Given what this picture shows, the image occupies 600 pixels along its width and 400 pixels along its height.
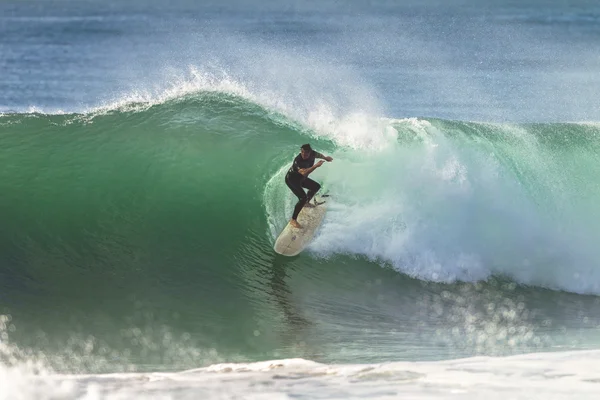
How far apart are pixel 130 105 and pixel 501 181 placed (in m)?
6.22

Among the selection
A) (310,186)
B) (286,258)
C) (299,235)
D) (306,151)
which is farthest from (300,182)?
(286,258)

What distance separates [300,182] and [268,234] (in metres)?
1.13

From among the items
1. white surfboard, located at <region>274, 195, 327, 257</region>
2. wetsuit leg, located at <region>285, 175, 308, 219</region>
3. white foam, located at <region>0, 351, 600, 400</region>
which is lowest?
white foam, located at <region>0, 351, 600, 400</region>

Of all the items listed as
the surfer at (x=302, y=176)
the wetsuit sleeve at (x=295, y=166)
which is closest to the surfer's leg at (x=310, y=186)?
the surfer at (x=302, y=176)

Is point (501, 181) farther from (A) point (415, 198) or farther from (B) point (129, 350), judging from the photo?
(B) point (129, 350)

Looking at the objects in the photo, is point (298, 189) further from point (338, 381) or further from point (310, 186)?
point (338, 381)

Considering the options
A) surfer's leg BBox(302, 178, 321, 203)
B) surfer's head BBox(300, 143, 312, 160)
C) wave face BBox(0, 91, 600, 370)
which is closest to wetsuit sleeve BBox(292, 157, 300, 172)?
surfer's head BBox(300, 143, 312, 160)

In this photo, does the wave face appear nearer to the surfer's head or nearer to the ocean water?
the ocean water

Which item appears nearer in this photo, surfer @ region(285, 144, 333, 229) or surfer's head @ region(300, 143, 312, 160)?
surfer's head @ region(300, 143, 312, 160)

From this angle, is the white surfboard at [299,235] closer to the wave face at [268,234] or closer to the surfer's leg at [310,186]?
the wave face at [268,234]

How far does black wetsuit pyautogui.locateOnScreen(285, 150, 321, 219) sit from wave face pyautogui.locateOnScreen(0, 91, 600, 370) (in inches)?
26.9

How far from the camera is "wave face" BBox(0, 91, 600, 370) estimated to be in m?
8.61

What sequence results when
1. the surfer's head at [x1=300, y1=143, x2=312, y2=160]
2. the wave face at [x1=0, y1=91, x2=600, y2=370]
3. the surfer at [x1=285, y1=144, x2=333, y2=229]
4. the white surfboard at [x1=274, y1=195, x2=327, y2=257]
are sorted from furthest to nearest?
the white surfboard at [x1=274, y1=195, x2=327, y2=257], the surfer at [x1=285, y1=144, x2=333, y2=229], the surfer's head at [x1=300, y1=143, x2=312, y2=160], the wave face at [x1=0, y1=91, x2=600, y2=370]

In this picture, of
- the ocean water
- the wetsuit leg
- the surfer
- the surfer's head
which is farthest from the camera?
the wetsuit leg
